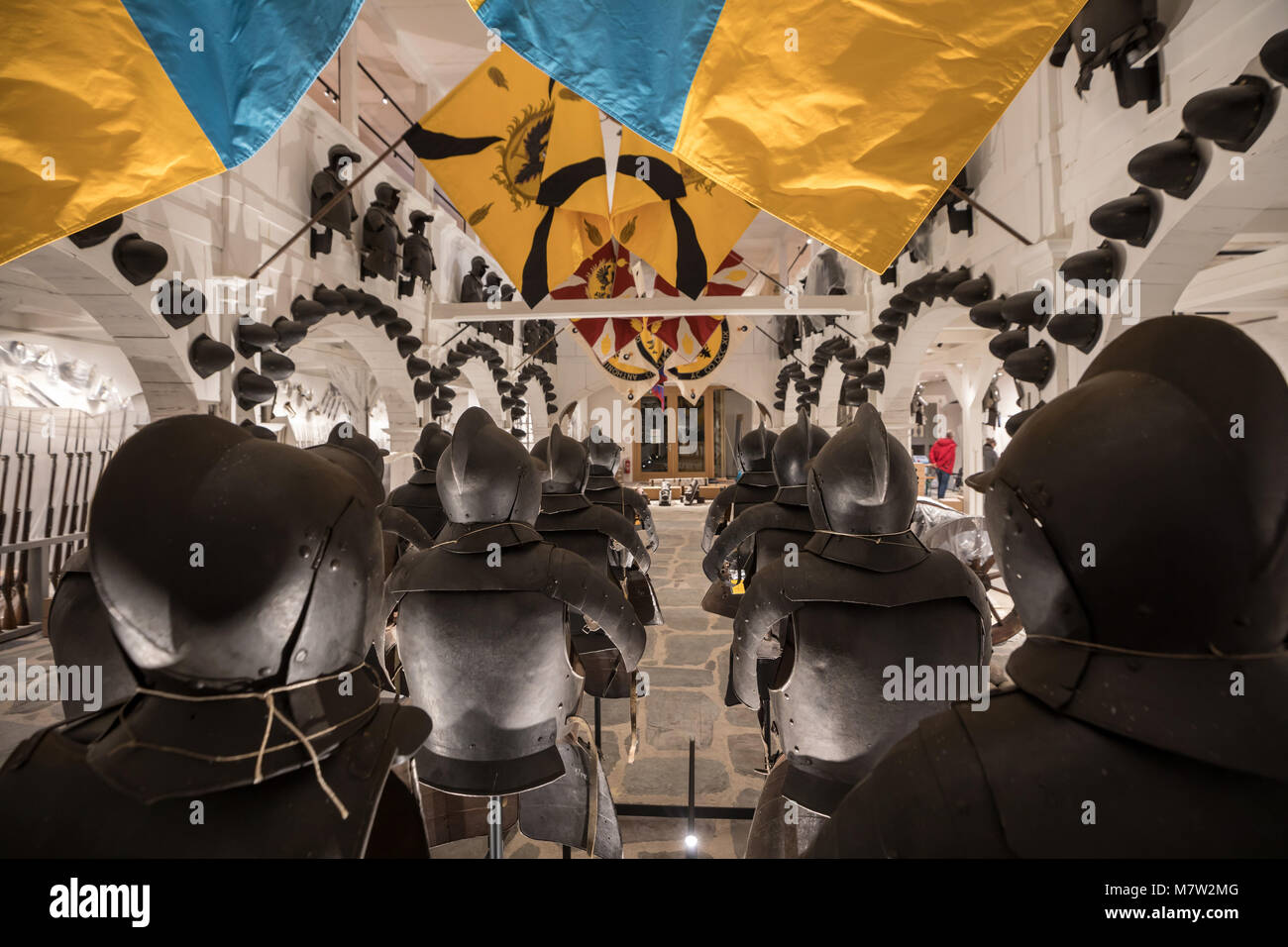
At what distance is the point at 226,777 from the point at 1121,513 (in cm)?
130

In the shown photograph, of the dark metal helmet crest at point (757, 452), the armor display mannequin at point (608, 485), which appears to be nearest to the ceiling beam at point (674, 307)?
the armor display mannequin at point (608, 485)

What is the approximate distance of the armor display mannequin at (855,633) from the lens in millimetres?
1856

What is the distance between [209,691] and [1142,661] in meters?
1.34

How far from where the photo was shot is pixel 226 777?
2.73 feet

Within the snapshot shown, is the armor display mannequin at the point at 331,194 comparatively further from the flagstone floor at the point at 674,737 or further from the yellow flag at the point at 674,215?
the flagstone floor at the point at 674,737

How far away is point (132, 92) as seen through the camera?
4.65 feet

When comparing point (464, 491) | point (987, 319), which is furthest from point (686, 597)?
point (464, 491)

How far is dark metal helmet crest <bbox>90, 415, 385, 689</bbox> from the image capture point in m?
0.86

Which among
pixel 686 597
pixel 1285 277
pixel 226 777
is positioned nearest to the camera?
pixel 226 777

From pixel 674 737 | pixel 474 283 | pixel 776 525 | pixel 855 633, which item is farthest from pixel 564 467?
pixel 474 283

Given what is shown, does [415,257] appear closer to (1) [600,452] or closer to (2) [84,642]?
(1) [600,452]

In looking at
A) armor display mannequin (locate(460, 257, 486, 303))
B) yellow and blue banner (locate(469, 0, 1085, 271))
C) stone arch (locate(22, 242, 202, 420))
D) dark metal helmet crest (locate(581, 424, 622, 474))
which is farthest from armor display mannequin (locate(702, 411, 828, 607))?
armor display mannequin (locate(460, 257, 486, 303))

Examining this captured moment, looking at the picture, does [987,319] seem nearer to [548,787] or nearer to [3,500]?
[548,787]
